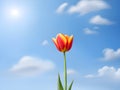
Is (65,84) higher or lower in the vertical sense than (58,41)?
lower

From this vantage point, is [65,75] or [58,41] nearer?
[65,75]

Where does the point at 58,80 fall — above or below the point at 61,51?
below

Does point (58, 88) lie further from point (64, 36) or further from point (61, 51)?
point (64, 36)

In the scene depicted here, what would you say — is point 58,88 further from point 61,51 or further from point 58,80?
point 61,51

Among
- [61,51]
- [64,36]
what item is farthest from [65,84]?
[64,36]

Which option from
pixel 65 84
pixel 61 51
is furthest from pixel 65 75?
pixel 61 51

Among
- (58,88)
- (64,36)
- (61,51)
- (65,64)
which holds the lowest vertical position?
(58,88)
